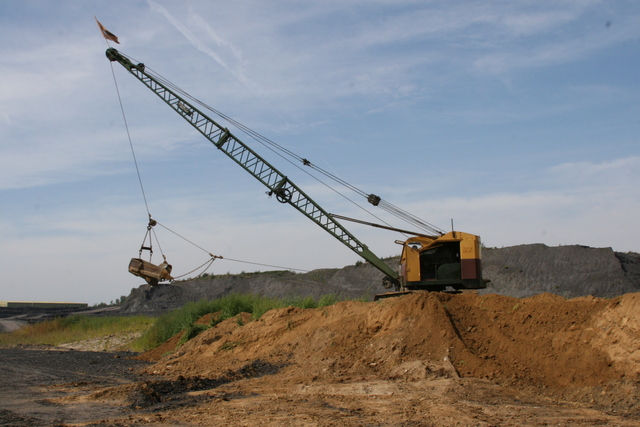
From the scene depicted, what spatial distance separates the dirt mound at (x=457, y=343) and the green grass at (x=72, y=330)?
17604 millimetres

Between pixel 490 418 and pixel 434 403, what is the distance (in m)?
1.48

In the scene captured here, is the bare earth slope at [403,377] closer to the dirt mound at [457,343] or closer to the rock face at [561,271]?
the dirt mound at [457,343]

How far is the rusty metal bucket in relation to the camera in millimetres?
24375

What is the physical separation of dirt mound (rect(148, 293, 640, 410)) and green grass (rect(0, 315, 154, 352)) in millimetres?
17604

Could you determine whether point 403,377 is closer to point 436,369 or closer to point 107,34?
point 436,369

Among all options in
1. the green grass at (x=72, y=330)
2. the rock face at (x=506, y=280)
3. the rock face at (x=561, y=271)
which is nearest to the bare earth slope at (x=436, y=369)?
the rock face at (x=506, y=280)

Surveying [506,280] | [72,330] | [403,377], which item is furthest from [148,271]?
[506,280]

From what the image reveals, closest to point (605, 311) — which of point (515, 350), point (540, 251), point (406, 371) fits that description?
point (515, 350)

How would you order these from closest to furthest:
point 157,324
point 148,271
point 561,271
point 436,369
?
point 436,369 < point 148,271 < point 157,324 < point 561,271

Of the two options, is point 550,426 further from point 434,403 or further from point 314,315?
point 314,315

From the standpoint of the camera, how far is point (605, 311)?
40.5 ft

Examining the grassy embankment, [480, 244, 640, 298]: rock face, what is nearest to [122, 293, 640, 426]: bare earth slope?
the grassy embankment

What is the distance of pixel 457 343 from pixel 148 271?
588 inches

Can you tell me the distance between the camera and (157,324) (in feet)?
94.3
